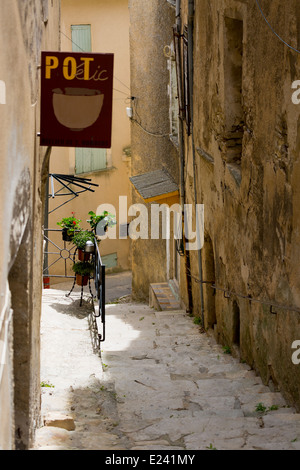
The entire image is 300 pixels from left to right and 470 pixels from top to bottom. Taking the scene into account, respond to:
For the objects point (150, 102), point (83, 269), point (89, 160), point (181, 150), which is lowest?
point (83, 269)

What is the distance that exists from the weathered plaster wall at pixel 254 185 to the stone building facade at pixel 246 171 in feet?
0.03

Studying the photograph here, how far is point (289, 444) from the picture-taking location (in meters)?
4.77

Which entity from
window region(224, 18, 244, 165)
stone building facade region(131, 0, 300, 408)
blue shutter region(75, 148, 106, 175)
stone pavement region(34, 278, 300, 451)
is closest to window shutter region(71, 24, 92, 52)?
blue shutter region(75, 148, 106, 175)

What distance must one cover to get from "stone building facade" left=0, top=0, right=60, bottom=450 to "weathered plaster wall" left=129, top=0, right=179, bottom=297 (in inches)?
389

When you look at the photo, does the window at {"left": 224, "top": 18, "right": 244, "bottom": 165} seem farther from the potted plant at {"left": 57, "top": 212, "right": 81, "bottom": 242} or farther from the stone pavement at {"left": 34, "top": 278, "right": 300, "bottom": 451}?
the potted plant at {"left": 57, "top": 212, "right": 81, "bottom": 242}

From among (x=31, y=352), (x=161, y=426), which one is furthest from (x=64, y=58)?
(x=161, y=426)

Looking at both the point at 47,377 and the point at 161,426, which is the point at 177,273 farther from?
the point at 161,426

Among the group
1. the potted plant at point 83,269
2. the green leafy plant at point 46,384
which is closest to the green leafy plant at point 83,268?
the potted plant at point 83,269

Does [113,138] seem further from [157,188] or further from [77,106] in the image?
[77,106]

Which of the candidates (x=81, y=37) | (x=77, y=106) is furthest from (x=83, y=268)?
(x=81, y=37)

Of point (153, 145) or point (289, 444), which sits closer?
point (289, 444)

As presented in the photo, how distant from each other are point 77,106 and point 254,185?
7.48 feet

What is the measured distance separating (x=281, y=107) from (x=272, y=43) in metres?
0.64

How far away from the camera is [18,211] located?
389 centimetres
